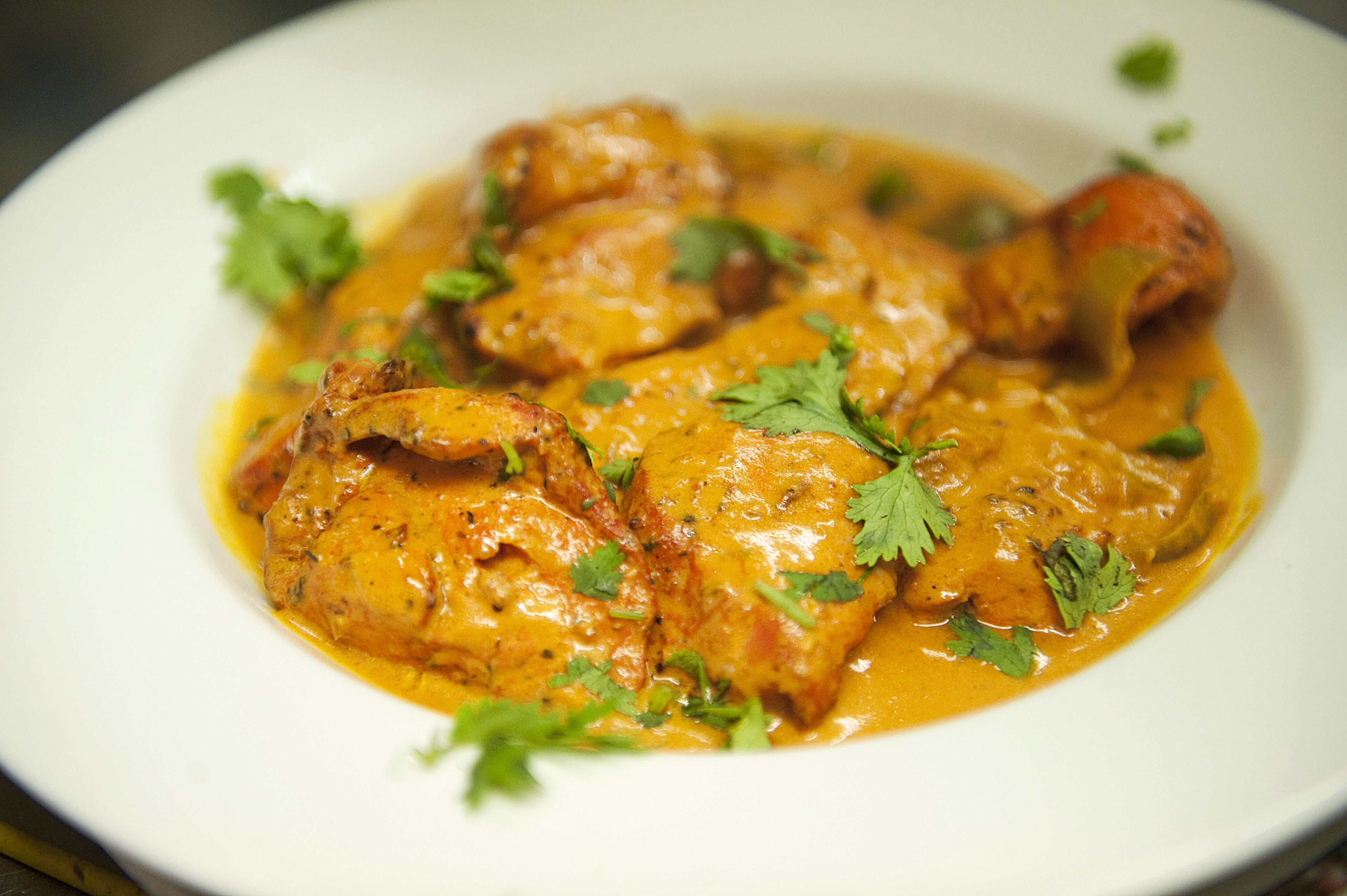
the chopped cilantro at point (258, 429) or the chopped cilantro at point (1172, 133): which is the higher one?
the chopped cilantro at point (1172, 133)

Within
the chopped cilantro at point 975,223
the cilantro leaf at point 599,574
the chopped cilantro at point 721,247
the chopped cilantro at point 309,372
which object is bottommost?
the chopped cilantro at point 309,372

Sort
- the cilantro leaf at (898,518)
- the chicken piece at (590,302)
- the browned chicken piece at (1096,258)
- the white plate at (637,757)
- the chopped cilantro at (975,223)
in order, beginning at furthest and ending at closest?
the chopped cilantro at (975,223) < the browned chicken piece at (1096,258) < the chicken piece at (590,302) < the cilantro leaf at (898,518) < the white plate at (637,757)

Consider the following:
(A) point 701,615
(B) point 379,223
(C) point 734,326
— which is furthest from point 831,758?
(B) point 379,223

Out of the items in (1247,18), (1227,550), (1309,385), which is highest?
(1247,18)

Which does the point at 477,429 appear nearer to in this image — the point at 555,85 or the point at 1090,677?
the point at 1090,677

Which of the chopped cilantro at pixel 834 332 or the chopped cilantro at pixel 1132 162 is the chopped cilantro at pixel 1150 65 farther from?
the chopped cilantro at pixel 834 332

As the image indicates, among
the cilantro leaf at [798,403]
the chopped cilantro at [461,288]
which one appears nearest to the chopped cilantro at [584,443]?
the cilantro leaf at [798,403]

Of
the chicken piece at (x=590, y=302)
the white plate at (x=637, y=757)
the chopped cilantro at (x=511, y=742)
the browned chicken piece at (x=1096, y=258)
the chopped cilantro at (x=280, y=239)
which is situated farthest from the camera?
the chopped cilantro at (x=280, y=239)

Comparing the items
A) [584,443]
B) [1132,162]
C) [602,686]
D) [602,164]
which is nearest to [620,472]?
[584,443]

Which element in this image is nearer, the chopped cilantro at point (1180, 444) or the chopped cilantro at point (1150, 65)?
the chopped cilantro at point (1180, 444)
